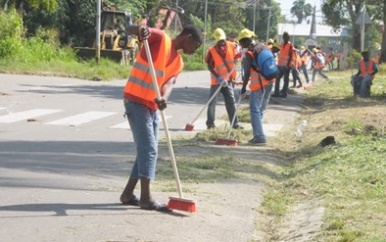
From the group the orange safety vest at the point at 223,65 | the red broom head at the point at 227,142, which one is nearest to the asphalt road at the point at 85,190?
the red broom head at the point at 227,142

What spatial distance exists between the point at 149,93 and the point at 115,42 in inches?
1427

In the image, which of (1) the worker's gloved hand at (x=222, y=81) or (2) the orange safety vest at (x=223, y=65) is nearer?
(1) the worker's gloved hand at (x=222, y=81)

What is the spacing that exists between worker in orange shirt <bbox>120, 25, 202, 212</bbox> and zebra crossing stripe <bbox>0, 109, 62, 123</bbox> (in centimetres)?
903

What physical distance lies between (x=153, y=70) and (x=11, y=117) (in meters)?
10.1

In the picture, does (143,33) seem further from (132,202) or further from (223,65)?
(223,65)

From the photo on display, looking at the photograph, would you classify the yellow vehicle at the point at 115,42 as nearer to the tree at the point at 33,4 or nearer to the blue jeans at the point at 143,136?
the tree at the point at 33,4

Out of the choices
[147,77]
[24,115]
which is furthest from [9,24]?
[147,77]

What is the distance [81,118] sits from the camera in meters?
17.8

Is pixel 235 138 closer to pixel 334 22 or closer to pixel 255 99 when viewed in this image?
pixel 255 99

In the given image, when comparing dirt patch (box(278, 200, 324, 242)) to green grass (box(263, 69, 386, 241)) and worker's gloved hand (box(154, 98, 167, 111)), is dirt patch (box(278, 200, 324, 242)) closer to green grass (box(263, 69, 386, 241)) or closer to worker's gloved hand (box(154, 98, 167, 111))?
green grass (box(263, 69, 386, 241))

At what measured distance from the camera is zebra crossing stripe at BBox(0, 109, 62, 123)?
665 inches

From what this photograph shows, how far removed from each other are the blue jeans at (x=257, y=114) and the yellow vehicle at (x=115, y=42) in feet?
86.8

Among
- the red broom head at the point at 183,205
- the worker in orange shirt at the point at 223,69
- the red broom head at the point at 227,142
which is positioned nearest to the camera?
the red broom head at the point at 183,205

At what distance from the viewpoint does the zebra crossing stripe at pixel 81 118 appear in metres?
16.7
